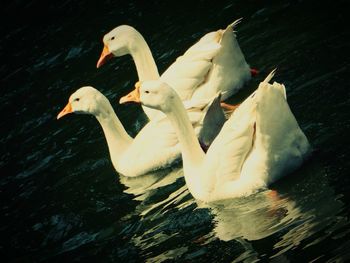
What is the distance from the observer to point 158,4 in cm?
1581

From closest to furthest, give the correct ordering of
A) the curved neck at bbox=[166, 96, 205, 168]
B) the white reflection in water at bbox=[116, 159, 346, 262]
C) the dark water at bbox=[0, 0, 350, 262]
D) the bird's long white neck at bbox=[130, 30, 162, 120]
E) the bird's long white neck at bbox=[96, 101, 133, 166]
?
the white reflection in water at bbox=[116, 159, 346, 262] → the dark water at bbox=[0, 0, 350, 262] → the curved neck at bbox=[166, 96, 205, 168] → the bird's long white neck at bbox=[96, 101, 133, 166] → the bird's long white neck at bbox=[130, 30, 162, 120]

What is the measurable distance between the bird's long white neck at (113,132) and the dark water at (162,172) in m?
0.40

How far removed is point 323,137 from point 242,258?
217cm

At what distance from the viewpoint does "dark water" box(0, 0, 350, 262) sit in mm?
7270

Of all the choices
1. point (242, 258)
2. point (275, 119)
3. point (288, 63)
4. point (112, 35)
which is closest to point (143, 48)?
point (112, 35)

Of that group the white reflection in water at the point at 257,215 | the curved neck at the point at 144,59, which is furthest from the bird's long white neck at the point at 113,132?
the curved neck at the point at 144,59

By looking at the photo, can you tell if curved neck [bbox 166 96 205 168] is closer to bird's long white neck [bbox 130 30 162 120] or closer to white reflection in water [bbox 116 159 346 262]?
white reflection in water [bbox 116 159 346 262]

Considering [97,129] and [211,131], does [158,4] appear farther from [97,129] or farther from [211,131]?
[211,131]

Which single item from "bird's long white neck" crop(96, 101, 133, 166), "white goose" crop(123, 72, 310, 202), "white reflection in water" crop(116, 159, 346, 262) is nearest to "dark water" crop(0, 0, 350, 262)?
"white reflection in water" crop(116, 159, 346, 262)

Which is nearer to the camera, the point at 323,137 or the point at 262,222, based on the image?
the point at 262,222

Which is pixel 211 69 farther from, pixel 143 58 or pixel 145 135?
pixel 143 58

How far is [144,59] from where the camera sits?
11.8 metres

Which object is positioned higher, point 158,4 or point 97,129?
point 158,4

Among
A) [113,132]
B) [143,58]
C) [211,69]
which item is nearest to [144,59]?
[143,58]
